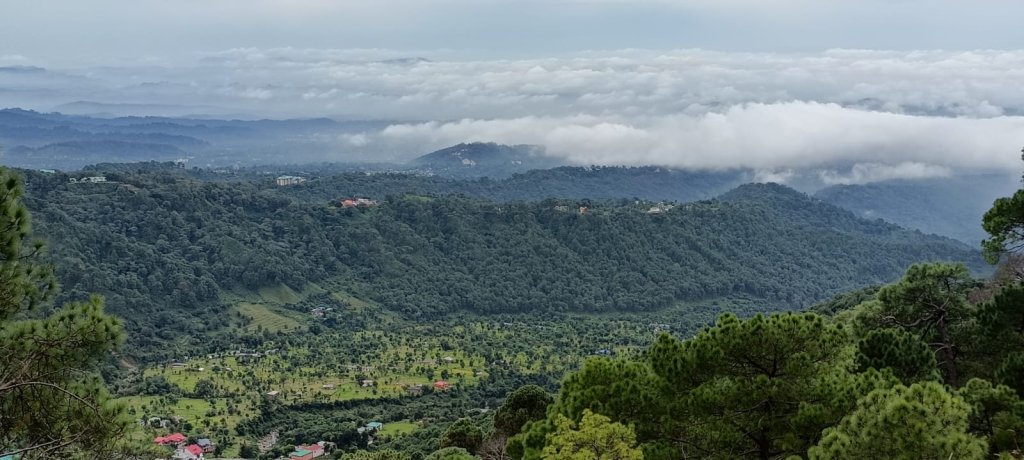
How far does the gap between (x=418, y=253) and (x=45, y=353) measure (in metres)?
131

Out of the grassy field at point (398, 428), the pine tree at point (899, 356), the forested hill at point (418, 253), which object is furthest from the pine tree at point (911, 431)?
the forested hill at point (418, 253)

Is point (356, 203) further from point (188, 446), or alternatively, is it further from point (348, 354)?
point (188, 446)

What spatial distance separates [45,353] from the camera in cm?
992

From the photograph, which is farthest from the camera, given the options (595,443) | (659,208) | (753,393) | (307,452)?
(659,208)

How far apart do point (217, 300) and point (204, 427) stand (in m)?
53.5

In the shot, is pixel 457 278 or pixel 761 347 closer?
pixel 761 347

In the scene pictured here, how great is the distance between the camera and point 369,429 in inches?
2415

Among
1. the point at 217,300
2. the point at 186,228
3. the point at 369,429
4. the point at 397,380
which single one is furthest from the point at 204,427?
the point at 186,228

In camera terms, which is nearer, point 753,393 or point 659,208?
point 753,393

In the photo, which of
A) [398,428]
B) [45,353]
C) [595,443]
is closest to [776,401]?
[595,443]

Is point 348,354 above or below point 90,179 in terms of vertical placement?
below

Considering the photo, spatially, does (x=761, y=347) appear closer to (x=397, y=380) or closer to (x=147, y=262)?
(x=397, y=380)

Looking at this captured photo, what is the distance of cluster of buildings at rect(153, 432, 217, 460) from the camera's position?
5228cm

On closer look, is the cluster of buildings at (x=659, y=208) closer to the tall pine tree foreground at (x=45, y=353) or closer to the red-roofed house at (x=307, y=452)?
the red-roofed house at (x=307, y=452)
